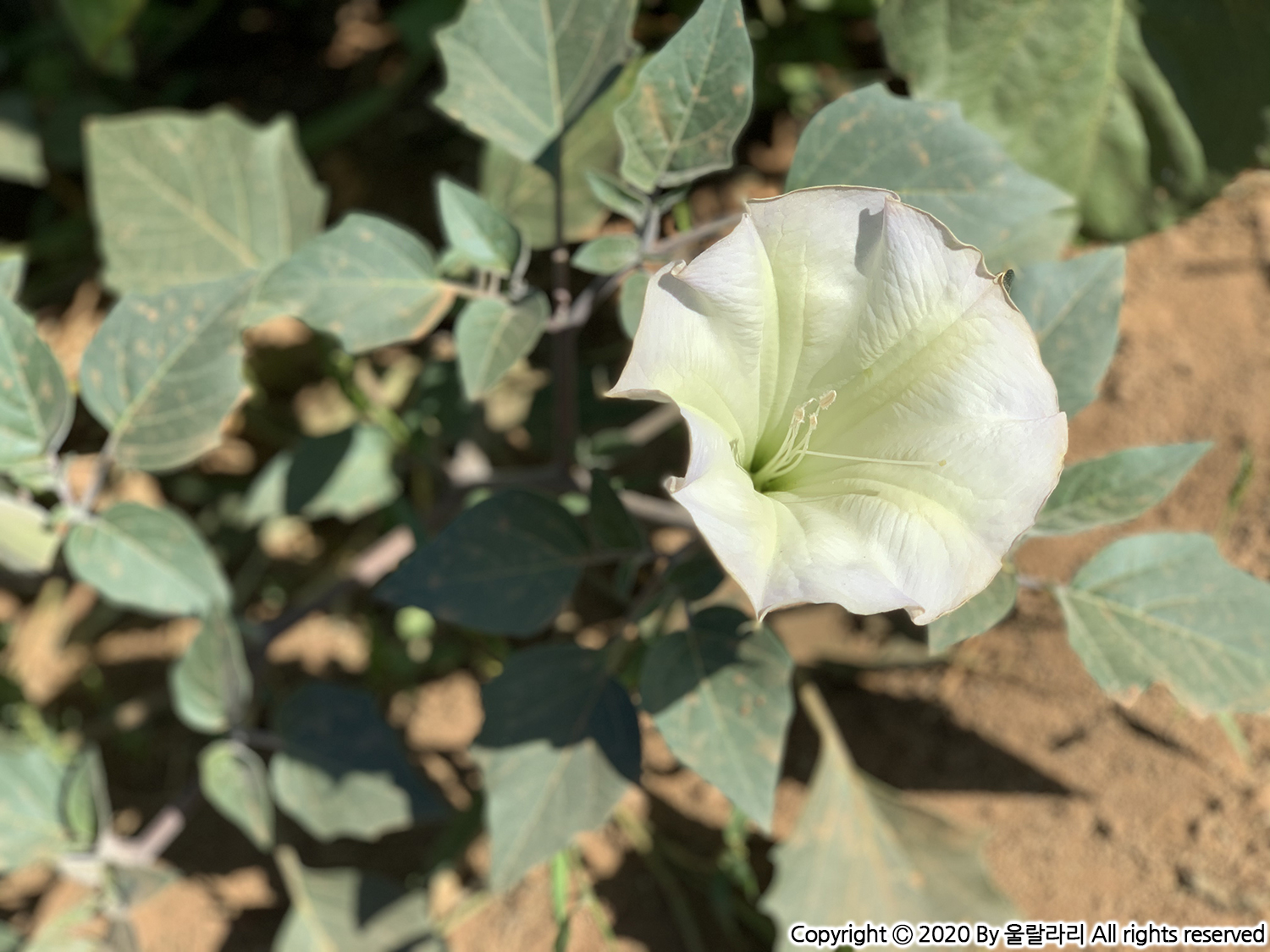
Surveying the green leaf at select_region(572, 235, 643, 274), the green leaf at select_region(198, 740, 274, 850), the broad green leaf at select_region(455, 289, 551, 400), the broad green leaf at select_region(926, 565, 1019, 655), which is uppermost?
the green leaf at select_region(572, 235, 643, 274)

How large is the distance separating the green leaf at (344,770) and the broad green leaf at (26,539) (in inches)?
21.0

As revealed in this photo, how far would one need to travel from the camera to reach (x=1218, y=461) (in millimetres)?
2053

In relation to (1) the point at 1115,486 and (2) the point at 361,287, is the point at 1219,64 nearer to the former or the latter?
(1) the point at 1115,486

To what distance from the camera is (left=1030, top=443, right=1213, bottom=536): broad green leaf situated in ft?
4.76

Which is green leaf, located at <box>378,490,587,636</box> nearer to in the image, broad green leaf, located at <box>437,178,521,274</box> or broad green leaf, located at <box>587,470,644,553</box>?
broad green leaf, located at <box>587,470,644,553</box>

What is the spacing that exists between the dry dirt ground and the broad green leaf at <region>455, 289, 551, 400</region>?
1.08 metres

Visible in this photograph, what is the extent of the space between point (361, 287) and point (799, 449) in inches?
27.8

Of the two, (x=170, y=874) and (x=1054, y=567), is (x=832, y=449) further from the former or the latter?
(x=170, y=874)

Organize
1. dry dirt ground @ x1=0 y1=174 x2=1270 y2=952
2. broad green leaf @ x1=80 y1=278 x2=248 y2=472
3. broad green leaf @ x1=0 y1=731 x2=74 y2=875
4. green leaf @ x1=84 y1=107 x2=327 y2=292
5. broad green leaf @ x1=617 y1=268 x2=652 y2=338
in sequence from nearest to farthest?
broad green leaf @ x1=617 y1=268 x2=652 y2=338, broad green leaf @ x1=80 y1=278 x2=248 y2=472, broad green leaf @ x1=0 y1=731 x2=74 y2=875, dry dirt ground @ x1=0 y1=174 x2=1270 y2=952, green leaf @ x1=84 y1=107 x2=327 y2=292

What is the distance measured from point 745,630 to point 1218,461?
3.87 ft

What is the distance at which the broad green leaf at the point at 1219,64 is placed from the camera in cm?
186

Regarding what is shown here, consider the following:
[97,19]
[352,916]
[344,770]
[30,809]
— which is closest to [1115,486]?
[344,770]

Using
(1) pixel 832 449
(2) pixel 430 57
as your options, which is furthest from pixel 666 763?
(2) pixel 430 57

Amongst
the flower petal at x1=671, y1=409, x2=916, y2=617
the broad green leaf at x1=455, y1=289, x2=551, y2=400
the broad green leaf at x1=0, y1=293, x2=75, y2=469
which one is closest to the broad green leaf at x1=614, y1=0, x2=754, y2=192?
the broad green leaf at x1=455, y1=289, x2=551, y2=400
